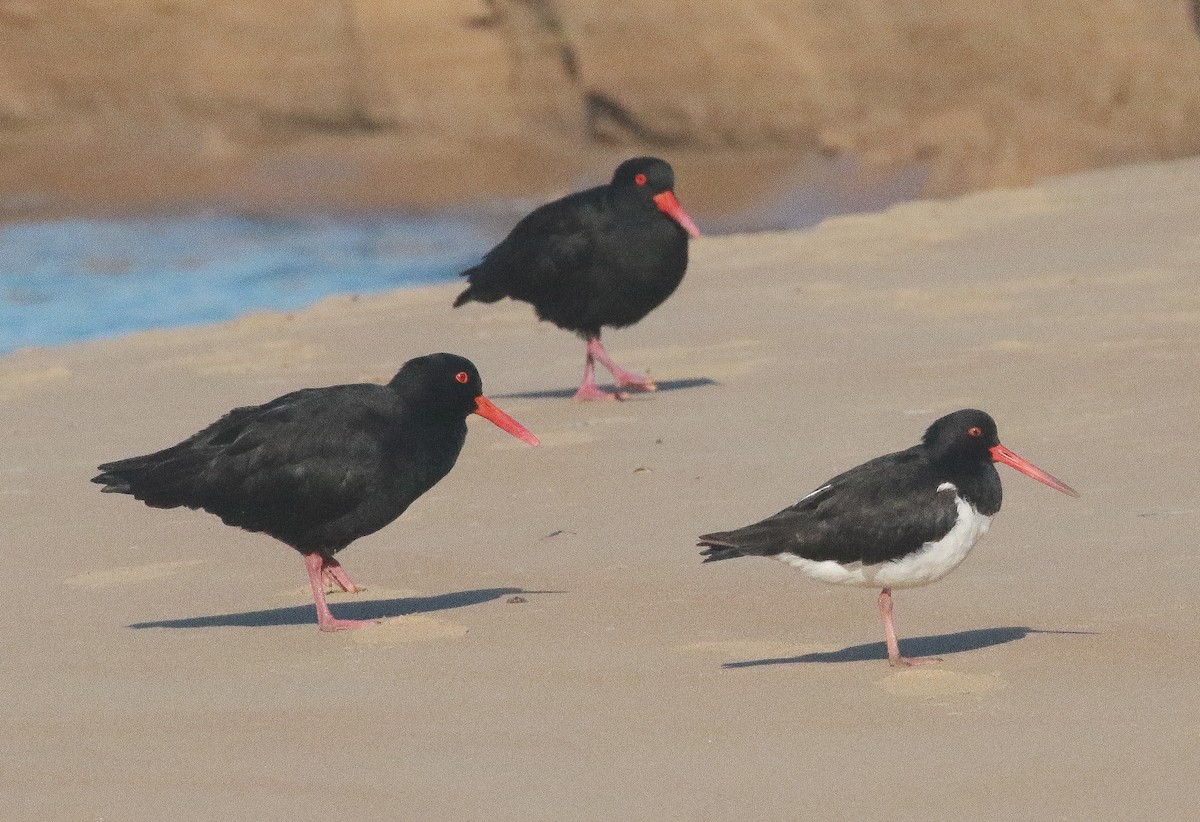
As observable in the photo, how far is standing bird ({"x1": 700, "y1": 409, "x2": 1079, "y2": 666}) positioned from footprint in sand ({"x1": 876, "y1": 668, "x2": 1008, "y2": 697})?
0.30ft

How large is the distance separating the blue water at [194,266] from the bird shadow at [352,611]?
836 cm

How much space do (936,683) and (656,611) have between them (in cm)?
114

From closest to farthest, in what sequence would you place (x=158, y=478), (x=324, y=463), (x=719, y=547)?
(x=719, y=547), (x=324, y=463), (x=158, y=478)

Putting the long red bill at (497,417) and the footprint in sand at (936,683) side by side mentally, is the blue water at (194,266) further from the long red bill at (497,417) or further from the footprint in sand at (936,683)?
the footprint in sand at (936,683)

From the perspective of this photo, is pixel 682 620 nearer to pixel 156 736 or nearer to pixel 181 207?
pixel 156 736

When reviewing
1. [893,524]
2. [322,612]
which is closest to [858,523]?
[893,524]

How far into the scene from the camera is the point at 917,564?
565 cm

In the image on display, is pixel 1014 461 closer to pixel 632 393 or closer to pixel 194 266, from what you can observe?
pixel 632 393

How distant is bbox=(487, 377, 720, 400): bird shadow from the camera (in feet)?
33.2

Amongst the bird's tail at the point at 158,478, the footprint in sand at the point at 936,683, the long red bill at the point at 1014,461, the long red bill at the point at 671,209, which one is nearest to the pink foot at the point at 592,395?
the long red bill at the point at 671,209

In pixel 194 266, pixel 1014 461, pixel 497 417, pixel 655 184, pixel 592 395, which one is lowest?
pixel 1014 461

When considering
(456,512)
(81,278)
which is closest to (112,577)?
(456,512)

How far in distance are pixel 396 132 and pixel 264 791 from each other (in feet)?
63.6

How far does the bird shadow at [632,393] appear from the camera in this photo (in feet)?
33.2
